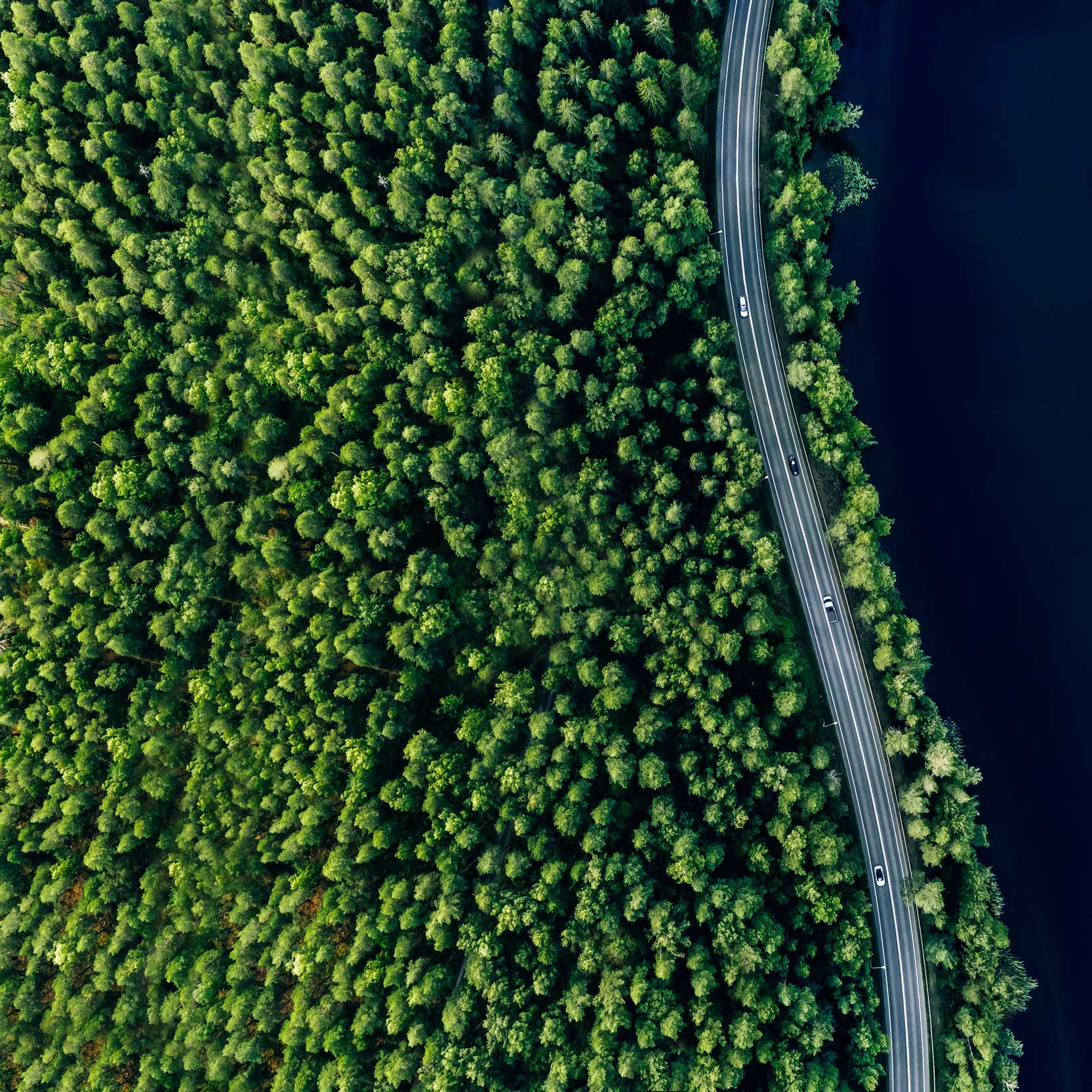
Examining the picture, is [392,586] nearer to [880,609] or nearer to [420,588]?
[420,588]

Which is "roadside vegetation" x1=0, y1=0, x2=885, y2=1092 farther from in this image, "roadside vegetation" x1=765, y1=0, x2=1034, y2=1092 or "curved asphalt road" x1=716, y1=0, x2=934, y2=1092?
"roadside vegetation" x1=765, y1=0, x2=1034, y2=1092

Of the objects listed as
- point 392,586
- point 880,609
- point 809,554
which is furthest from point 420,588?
point 880,609

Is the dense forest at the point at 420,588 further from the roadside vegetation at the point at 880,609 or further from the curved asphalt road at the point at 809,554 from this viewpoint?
the curved asphalt road at the point at 809,554

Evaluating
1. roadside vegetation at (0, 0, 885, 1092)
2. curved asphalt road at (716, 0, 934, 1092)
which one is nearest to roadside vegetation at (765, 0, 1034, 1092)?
curved asphalt road at (716, 0, 934, 1092)

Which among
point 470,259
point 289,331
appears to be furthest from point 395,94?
point 289,331

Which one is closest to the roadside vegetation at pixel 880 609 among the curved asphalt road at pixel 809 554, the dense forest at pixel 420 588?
the dense forest at pixel 420 588

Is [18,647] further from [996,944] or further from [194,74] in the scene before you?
[996,944]
